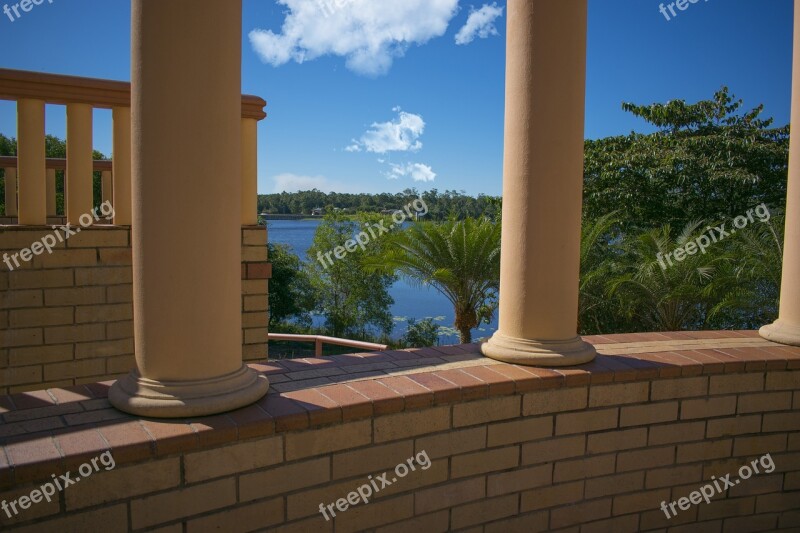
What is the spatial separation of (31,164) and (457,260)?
1020 centimetres

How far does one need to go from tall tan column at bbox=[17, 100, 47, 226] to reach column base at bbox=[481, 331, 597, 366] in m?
4.63

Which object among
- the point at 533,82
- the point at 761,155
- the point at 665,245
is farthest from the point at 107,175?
the point at 761,155

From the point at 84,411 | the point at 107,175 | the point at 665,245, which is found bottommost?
the point at 84,411

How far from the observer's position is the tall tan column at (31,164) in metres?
5.74

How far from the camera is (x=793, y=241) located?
5379 millimetres

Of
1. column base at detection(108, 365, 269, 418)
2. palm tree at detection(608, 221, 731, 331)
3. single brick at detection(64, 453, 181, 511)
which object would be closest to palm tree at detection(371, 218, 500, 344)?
palm tree at detection(608, 221, 731, 331)

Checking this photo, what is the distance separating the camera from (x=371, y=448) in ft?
11.5

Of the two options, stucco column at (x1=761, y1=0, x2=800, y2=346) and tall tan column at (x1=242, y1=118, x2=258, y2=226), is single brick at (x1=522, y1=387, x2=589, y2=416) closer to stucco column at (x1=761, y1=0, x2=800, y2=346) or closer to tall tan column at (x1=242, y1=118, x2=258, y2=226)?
stucco column at (x1=761, y1=0, x2=800, y2=346)

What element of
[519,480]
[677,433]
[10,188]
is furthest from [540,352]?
[10,188]

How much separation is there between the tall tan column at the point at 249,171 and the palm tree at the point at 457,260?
25.0 feet

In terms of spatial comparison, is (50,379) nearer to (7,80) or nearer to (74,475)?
(7,80)

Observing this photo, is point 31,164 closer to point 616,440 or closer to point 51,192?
point 51,192

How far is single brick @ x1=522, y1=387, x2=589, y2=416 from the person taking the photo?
4023 mm

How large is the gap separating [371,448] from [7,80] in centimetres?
496
